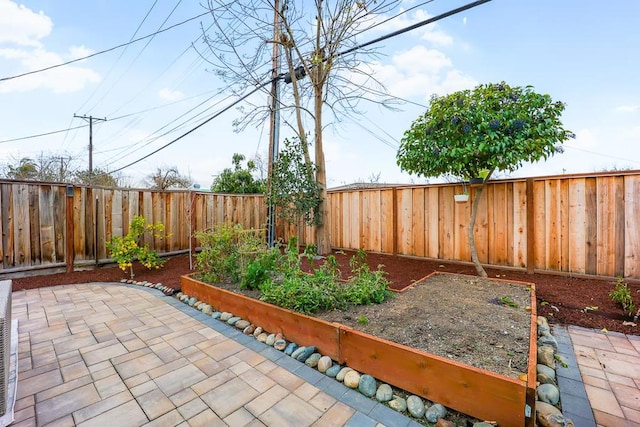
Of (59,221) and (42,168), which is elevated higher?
(42,168)

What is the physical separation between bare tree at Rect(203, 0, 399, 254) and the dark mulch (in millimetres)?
1730

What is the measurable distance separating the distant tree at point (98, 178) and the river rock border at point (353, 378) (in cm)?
1242

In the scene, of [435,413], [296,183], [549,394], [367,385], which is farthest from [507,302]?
[296,183]

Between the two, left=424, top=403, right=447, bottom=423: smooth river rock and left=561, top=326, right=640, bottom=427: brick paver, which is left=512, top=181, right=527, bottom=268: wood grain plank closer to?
left=561, top=326, right=640, bottom=427: brick paver

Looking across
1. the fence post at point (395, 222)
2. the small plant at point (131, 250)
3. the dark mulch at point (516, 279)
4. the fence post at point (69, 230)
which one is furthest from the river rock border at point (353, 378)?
the fence post at point (69, 230)

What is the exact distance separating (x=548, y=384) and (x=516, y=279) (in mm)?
2251

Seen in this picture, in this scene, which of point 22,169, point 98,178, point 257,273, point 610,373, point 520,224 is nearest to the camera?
point 610,373

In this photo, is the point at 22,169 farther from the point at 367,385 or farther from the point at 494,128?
the point at 494,128

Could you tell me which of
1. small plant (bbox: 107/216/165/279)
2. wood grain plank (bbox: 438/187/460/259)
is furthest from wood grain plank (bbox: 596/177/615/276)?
small plant (bbox: 107/216/165/279)

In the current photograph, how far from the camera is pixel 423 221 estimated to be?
Result: 4.52 metres

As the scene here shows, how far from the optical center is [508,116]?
10.1 ft

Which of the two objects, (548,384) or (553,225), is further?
(553,225)

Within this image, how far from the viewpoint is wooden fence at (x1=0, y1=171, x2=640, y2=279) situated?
3.21 m

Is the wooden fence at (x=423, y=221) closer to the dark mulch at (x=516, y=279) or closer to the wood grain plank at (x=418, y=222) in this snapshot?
the wood grain plank at (x=418, y=222)
